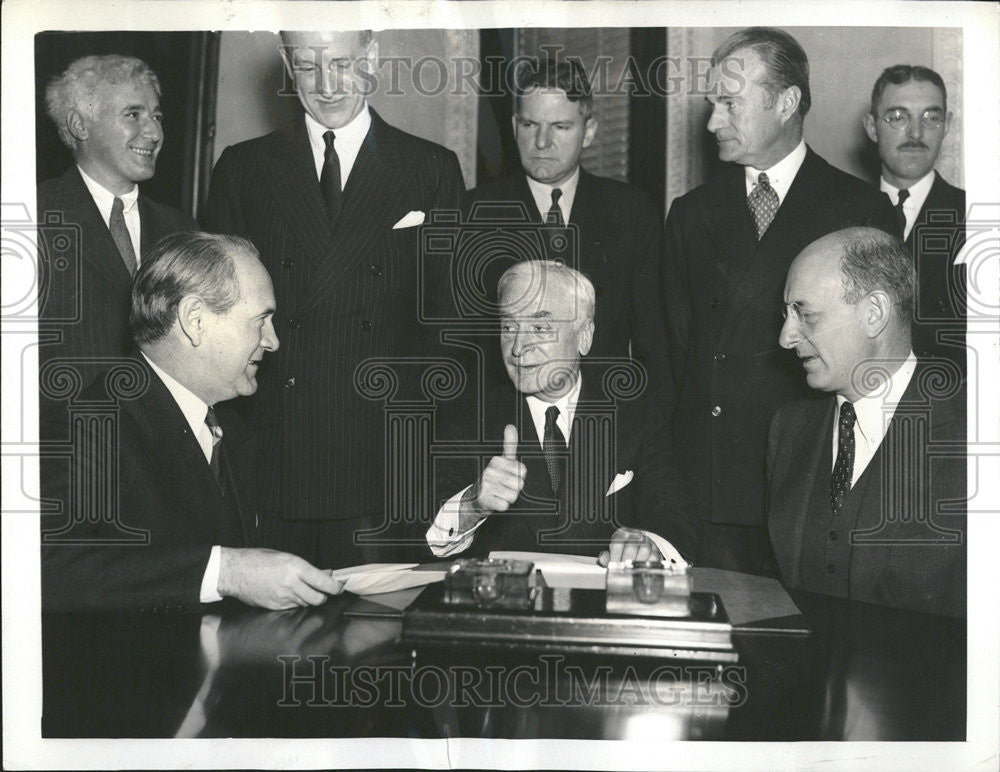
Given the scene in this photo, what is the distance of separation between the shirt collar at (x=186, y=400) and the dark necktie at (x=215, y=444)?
2cm

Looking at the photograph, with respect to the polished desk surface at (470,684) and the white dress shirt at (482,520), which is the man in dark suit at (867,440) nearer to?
the polished desk surface at (470,684)

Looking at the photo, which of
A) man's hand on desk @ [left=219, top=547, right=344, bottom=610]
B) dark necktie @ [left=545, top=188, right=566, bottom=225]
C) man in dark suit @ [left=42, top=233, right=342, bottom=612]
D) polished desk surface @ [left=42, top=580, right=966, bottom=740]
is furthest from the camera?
dark necktie @ [left=545, top=188, right=566, bottom=225]

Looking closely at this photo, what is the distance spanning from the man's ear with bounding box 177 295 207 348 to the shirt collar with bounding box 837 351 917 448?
5.23ft

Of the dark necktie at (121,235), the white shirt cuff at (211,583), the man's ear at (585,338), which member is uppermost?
the dark necktie at (121,235)

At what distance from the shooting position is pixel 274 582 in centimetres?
235

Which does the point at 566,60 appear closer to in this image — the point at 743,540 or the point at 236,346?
the point at 236,346

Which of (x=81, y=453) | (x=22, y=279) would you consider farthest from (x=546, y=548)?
(x=22, y=279)

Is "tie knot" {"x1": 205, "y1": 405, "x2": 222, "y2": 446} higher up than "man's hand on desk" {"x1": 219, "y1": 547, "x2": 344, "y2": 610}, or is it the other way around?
"tie knot" {"x1": 205, "y1": 405, "x2": 222, "y2": 446}

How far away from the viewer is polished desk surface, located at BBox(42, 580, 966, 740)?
223 centimetres

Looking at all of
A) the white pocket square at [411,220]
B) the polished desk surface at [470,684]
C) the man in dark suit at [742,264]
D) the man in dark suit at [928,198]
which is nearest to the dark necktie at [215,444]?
the polished desk surface at [470,684]

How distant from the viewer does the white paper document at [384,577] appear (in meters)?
2.38

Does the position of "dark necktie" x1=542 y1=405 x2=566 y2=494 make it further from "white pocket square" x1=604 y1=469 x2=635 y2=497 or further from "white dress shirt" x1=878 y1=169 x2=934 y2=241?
"white dress shirt" x1=878 y1=169 x2=934 y2=241

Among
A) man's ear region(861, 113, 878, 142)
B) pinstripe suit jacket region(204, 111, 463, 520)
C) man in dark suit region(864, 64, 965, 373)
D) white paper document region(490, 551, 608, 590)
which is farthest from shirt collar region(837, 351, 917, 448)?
pinstripe suit jacket region(204, 111, 463, 520)

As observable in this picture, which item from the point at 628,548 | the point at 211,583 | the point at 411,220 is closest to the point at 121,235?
the point at 411,220
